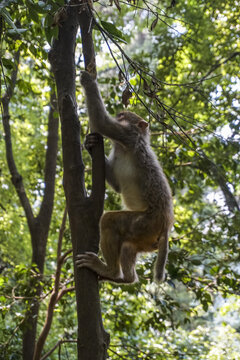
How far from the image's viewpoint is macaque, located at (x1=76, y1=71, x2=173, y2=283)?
3.66 m

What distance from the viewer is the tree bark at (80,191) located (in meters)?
2.59

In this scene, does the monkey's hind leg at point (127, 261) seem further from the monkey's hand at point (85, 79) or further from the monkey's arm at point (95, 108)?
the monkey's hand at point (85, 79)

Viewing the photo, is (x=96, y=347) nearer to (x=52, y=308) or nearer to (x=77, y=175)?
(x=77, y=175)

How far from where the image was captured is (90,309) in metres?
2.61

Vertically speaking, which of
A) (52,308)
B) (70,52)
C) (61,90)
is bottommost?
(52,308)

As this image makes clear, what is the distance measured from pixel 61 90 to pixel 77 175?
66 centimetres

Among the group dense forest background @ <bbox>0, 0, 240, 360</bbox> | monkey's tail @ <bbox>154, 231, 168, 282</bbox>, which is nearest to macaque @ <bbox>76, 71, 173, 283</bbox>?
monkey's tail @ <bbox>154, 231, 168, 282</bbox>

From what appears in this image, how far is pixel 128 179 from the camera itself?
427cm

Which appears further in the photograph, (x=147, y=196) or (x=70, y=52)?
(x=147, y=196)

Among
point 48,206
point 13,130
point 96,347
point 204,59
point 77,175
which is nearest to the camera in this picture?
point 96,347

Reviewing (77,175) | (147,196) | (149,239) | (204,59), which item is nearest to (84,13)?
(77,175)

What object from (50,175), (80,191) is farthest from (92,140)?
(50,175)

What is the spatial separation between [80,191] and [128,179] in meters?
1.37

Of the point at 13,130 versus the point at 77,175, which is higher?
the point at 13,130
